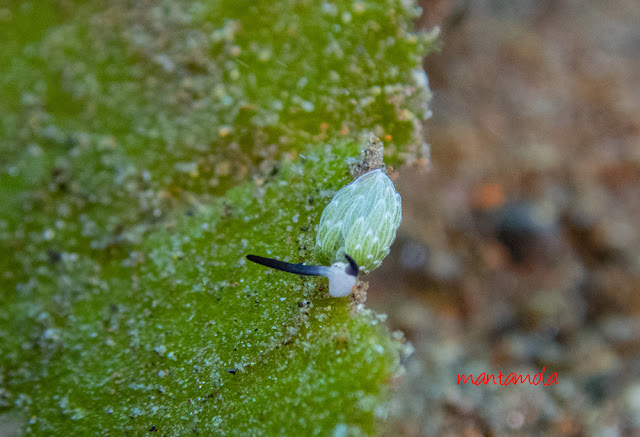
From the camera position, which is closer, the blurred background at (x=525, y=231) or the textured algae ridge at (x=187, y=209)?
the textured algae ridge at (x=187, y=209)

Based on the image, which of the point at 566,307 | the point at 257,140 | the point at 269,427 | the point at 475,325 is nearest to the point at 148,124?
the point at 257,140

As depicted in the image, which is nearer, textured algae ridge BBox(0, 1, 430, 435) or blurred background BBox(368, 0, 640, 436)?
textured algae ridge BBox(0, 1, 430, 435)

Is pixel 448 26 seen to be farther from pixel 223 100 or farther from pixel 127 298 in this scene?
pixel 127 298

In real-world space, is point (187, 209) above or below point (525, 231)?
below

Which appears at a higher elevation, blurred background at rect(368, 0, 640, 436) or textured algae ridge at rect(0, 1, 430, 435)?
blurred background at rect(368, 0, 640, 436)

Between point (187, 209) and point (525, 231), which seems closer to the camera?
point (187, 209)
